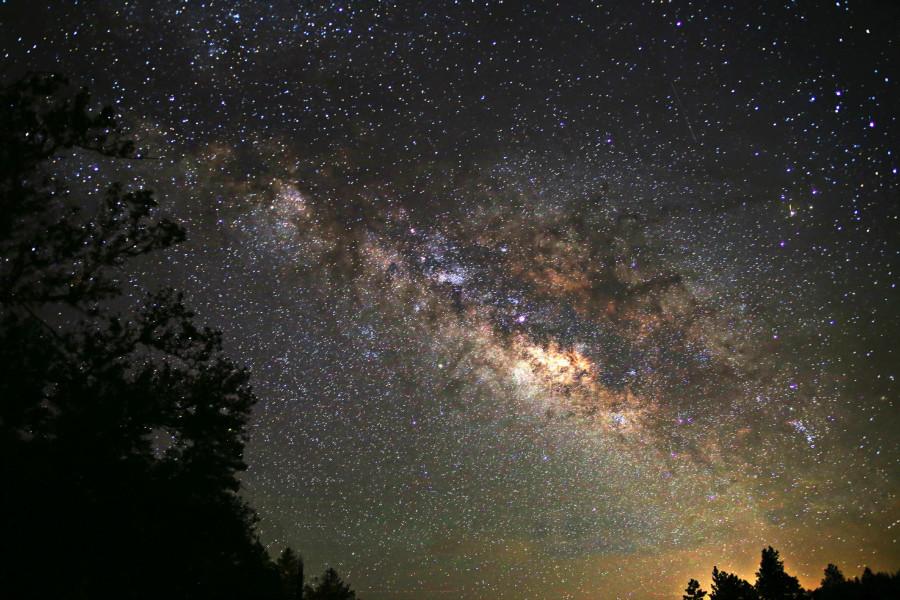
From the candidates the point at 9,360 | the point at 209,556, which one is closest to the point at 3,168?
the point at 9,360

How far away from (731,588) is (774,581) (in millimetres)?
3815

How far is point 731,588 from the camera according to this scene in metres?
48.7

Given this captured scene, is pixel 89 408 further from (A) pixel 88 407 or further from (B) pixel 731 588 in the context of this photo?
(B) pixel 731 588

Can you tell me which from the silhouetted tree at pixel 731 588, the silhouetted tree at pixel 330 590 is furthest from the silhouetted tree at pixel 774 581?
the silhouetted tree at pixel 330 590

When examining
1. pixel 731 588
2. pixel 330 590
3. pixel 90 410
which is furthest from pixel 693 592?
pixel 90 410

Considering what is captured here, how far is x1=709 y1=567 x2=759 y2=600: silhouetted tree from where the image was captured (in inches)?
1865

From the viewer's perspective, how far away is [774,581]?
1834 inches

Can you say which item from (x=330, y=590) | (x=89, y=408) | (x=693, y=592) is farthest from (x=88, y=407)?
(x=693, y=592)

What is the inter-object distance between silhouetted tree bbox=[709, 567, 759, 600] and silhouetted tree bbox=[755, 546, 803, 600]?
2.95 feet

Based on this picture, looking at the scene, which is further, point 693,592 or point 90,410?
point 693,592

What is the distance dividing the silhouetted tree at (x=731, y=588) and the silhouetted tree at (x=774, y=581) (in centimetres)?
90

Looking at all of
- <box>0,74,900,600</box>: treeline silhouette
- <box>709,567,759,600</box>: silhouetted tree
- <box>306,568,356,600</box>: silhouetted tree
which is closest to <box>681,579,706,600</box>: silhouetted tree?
<box>709,567,759,600</box>: silhouetted tree

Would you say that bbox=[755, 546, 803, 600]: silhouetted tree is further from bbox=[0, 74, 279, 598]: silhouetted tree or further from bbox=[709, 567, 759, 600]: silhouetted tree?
bbox=[0, 74, 279, 598]: silhouetted tree

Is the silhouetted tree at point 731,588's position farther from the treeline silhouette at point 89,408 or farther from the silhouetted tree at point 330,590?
the treeline silhouette at point 89,408
